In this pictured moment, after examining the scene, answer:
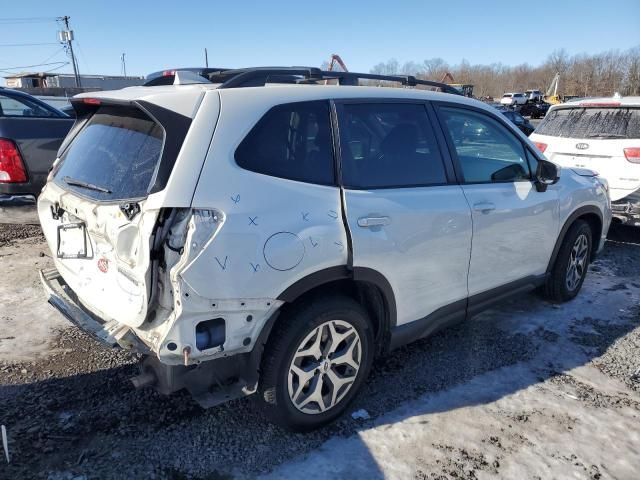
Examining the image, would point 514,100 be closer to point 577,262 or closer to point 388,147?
point 577,262

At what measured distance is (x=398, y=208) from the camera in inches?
111

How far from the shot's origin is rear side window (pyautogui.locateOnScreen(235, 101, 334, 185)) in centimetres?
237

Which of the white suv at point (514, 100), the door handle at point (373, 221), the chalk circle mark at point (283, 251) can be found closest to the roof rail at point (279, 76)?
the chalk circle mark at point (283, 251)

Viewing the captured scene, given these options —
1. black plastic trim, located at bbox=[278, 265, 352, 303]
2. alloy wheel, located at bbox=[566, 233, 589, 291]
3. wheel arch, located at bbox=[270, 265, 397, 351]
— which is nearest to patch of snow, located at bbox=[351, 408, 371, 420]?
wheel arch, located at bbox=[270, 265, 397, 351]

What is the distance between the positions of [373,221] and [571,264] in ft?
9.34

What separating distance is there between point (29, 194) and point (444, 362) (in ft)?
13.4

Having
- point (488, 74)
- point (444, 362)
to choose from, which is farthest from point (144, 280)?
point (488, 74)

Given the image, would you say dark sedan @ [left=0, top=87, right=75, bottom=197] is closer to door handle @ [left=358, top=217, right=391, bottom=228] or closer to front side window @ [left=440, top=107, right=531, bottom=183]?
door handle @ [left=358, top=217, right=391, bottom=228]

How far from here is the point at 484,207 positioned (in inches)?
132

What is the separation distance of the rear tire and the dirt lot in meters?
0.48

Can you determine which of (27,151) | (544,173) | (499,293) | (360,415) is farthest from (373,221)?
(27,151)

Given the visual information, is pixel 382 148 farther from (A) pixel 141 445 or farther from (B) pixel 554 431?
(A) pixel 141 445

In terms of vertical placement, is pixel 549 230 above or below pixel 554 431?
above

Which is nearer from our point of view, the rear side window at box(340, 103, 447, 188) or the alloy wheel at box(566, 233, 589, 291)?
the rear side window at box(340, 103, 447, 188)
